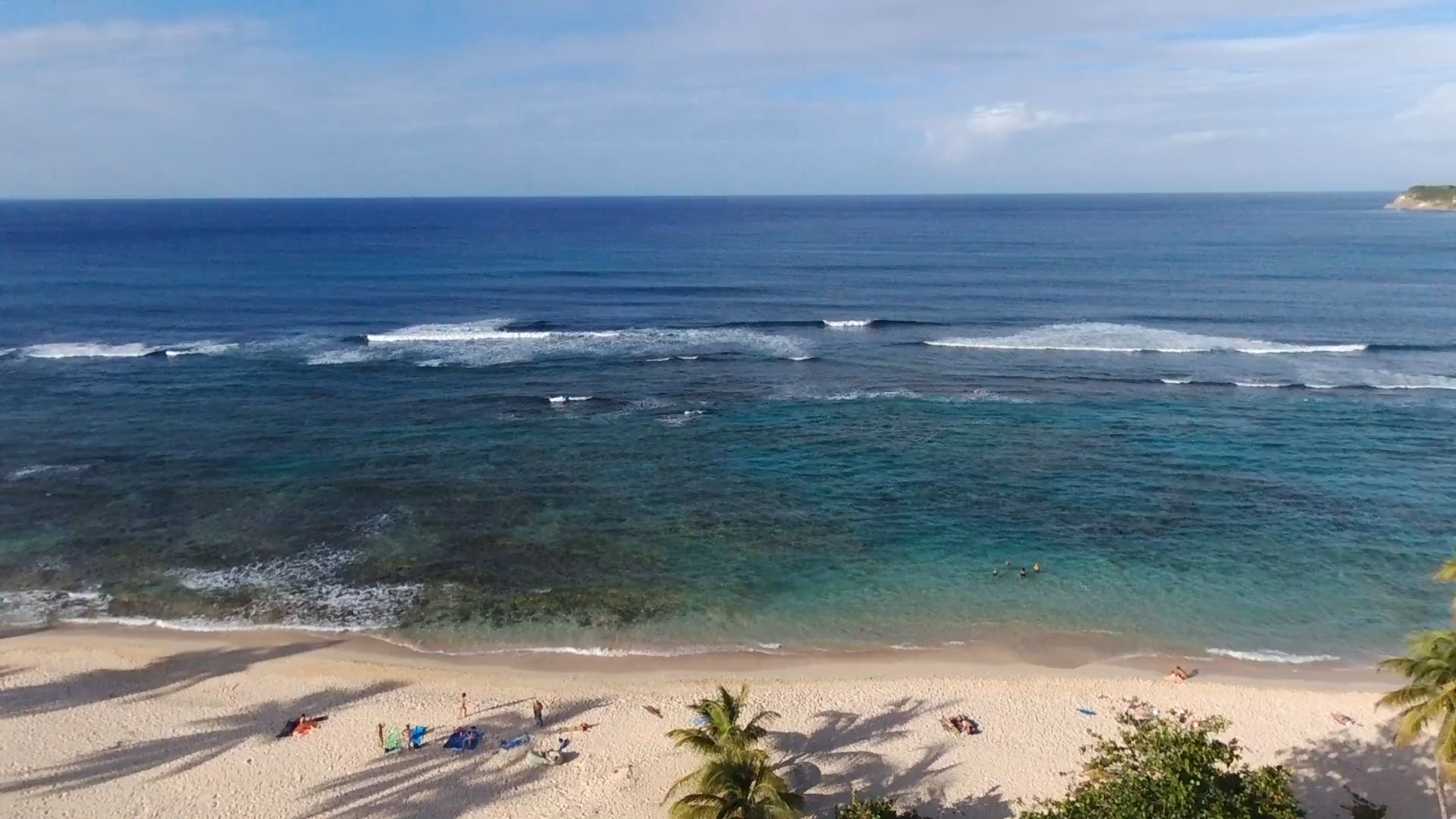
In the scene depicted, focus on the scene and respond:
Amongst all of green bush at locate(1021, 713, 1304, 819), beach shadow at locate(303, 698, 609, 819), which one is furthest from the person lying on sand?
beach shadow at locate(303, 698, 609, 819)

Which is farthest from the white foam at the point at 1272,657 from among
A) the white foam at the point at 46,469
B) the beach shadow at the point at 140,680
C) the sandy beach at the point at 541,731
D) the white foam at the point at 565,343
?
the white foam at the point at 46,469

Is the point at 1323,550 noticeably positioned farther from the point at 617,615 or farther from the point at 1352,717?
the point at 617,615

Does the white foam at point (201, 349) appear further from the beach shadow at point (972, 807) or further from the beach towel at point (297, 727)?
the beach shadow at point (972, 807)

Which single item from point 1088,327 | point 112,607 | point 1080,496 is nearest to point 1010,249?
point 1088,327

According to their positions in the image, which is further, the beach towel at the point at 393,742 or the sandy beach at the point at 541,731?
the beach towel at the point at 393,742

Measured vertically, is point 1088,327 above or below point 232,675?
above

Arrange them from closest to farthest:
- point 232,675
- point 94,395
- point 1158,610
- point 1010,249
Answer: point 232,675 → point 1158,610 → point 94,395 → point 1010,249
